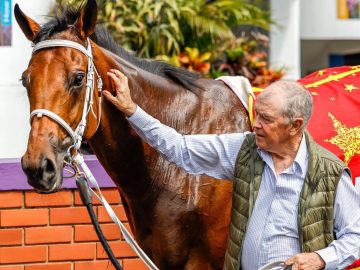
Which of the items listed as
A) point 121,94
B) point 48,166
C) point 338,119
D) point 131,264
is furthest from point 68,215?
point 48,166

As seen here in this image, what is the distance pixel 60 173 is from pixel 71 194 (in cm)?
187

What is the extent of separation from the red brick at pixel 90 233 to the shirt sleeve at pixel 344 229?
2313mm

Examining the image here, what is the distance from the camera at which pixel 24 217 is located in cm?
581

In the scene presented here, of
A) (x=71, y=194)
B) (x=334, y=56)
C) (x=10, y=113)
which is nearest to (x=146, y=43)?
(x=10, y=113)

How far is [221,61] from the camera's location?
8938 millimetres

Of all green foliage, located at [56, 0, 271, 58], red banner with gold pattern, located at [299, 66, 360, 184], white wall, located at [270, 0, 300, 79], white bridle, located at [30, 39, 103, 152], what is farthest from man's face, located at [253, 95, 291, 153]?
white wall, located at [270, 0, 300, 79]

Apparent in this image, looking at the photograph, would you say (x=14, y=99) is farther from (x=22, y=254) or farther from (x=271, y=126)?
(x=271, y=126)

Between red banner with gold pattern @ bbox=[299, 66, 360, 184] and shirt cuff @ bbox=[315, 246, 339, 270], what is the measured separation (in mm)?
1265

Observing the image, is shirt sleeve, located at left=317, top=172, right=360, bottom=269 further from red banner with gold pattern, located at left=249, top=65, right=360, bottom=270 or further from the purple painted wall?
the purple painted wall

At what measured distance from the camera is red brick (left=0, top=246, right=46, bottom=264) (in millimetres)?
5820

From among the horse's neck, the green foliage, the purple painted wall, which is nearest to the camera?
the horse's neck

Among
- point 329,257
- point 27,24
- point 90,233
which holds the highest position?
point 27,24

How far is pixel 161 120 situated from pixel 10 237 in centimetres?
163

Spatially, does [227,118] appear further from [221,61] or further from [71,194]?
[221,61]
